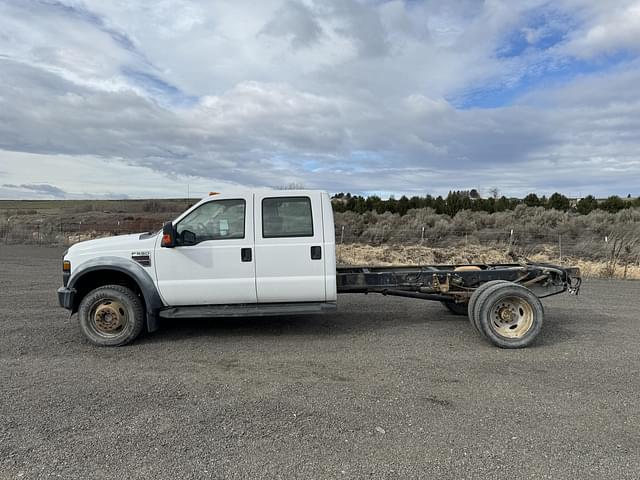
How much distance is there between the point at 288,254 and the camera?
20.0 feet

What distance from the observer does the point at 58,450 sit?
3508mm

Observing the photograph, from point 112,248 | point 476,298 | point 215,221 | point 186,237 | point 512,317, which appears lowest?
point 512,317

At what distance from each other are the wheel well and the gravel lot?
0.65 m

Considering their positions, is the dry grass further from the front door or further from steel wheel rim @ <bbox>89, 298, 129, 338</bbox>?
steel wheel rim @ <bbox>89, 298, 129, 338</bbox>

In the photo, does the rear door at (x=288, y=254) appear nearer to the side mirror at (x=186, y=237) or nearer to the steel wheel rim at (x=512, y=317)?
the side mirror at (x=186, y=237)

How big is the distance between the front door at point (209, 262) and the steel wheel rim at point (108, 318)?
0.65 m

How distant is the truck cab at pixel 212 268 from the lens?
605 centimetres

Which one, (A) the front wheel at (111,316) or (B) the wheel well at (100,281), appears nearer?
(A) the front wheel at (111,316)

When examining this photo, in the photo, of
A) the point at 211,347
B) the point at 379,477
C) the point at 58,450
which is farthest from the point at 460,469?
the point at 211,347

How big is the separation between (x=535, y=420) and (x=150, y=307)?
4632 mm

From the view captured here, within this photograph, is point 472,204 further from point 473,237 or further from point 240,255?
point 240,255

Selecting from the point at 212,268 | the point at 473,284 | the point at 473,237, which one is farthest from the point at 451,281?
the point at 473,237

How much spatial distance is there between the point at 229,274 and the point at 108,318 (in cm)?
173

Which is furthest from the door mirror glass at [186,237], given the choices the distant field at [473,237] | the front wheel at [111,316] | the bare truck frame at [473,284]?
the distant field at [473,237]
